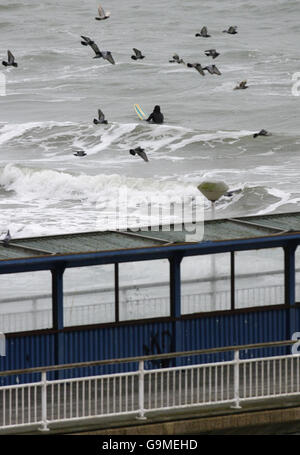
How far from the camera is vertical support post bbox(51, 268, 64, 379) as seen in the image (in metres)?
17.0

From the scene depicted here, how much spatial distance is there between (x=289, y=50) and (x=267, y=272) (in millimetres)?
61730

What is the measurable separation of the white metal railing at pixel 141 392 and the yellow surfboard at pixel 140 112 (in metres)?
45.2

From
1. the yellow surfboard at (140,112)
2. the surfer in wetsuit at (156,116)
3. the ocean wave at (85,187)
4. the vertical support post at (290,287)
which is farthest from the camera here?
the yellow surfboard at (140,112)

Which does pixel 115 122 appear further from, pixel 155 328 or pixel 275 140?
pixel 155 328

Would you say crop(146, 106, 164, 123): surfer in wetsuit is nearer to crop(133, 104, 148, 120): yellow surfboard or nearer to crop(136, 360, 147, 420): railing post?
crop(133, 104, 148, 120): yellow surfboard

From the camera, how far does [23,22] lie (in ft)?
316

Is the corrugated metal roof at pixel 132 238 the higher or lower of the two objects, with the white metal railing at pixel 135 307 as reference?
higher

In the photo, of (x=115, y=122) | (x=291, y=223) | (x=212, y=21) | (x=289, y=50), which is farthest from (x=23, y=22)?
(x=291, y=223)

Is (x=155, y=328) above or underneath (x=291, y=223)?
underneath

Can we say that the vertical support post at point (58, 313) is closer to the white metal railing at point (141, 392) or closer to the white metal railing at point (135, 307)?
the white metal railing at point (135, 307)

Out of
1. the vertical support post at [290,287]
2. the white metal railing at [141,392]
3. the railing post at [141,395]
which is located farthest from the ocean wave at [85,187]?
the railing post at [141,395]

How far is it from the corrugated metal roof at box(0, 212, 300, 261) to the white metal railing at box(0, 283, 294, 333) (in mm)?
794

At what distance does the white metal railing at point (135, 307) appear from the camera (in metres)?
17.4

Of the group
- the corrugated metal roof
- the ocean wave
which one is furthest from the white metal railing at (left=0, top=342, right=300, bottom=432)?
the ocean wave
